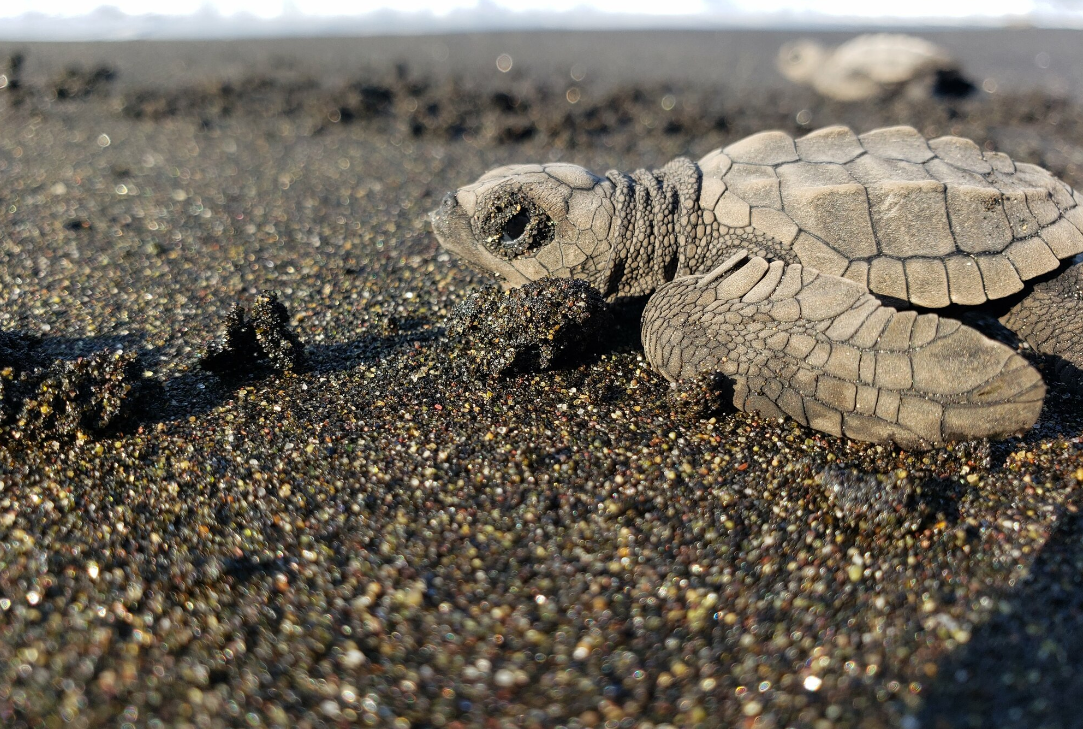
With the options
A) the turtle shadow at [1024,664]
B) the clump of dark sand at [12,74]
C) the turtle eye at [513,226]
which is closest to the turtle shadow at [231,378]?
the turtle eye at [513,226]

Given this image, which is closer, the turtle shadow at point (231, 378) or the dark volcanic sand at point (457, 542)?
the dark volcanic sand at point (457, 542)

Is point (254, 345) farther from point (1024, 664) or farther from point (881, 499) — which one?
point (1024, 664)

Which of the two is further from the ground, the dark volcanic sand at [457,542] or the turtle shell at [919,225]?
the turtle shell at [919,225]

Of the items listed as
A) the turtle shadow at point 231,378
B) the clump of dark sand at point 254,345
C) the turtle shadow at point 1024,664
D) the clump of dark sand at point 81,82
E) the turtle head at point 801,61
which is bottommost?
the turtle shadow at point 1024,664

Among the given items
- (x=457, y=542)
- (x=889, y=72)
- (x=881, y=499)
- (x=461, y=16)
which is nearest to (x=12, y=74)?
(x=461, y=16)

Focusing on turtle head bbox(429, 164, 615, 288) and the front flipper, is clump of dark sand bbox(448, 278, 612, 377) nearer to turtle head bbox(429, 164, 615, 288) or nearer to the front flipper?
turtle head bbox(429, 164, 615, 288)

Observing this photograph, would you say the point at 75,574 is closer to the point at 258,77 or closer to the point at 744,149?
the point at 744,149

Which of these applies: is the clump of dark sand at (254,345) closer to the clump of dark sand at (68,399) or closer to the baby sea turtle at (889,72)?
the clump of dark sand at (68,399)

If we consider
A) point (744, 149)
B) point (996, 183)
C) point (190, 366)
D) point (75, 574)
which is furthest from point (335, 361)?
point (996, 183)
